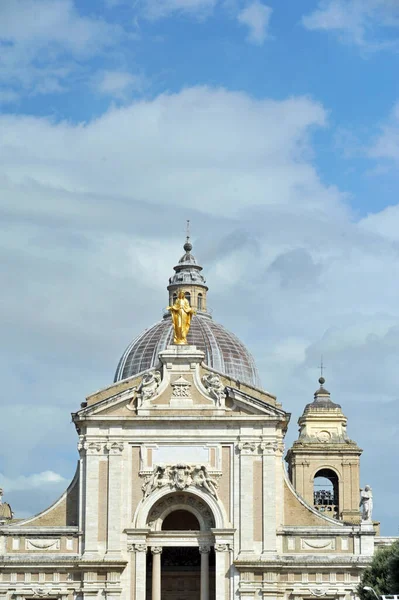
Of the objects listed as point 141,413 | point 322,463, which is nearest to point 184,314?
point 141,413

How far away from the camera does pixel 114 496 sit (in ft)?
301

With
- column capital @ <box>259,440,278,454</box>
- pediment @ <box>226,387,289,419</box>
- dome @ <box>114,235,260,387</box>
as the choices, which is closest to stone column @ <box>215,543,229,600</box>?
column capital @ <box>259,440,278,454</box>

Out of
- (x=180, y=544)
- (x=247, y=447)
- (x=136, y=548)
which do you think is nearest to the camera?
(x=136, y=548)

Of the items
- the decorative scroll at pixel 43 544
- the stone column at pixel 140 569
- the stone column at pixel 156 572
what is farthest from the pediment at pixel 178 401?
the stone column at pixel 156 572

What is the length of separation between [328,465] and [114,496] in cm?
2626

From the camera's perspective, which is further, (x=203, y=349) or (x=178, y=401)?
(x=203, y=349)

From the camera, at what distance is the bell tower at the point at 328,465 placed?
4483 inches

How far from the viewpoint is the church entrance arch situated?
301 ft

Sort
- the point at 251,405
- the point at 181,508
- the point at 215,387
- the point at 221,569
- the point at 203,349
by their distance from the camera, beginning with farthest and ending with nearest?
the point at 203,349 < the point at 215,387 < the point at 181,508 < the point at 251,405 < the point at 221,569

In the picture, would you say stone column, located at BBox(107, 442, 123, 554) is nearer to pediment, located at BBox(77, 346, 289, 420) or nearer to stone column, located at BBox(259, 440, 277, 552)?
pediment, located at BBox(77, 346, 289, 420)

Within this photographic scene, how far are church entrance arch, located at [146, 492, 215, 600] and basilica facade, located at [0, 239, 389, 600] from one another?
0.25 feet

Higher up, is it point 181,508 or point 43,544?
point 181,508

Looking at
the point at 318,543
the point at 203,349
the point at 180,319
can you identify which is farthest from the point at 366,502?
the point at 203,349

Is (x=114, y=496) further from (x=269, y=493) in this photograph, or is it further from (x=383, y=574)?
(x=383, y=574)
